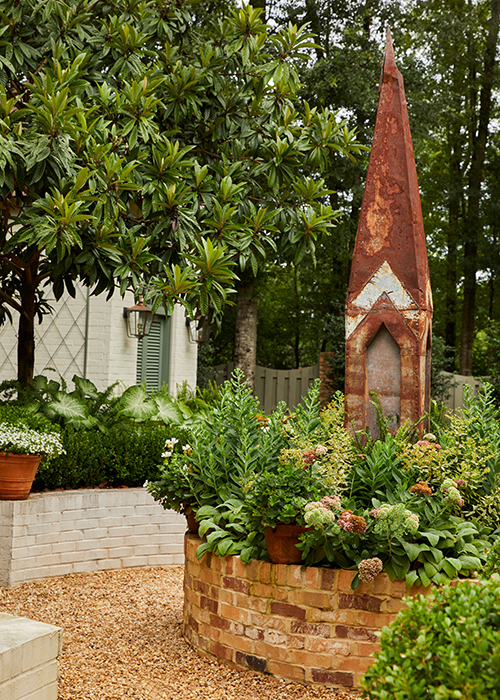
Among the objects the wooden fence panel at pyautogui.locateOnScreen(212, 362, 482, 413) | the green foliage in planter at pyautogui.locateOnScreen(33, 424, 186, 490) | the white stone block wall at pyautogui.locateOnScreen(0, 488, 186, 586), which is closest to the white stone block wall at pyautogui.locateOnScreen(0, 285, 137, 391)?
the green foliage in planter at pyautogui.locateOnScreen(33, 424, 186, 490)

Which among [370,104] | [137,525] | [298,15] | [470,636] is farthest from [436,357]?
[470,636]

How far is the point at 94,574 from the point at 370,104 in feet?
34.3

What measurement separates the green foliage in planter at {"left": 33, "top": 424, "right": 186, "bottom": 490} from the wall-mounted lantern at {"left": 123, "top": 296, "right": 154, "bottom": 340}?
3322 mm

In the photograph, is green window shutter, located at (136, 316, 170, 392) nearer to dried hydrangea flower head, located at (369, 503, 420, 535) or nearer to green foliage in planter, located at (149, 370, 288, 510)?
green foliage in planter, located at (149, 370, 288, 510)

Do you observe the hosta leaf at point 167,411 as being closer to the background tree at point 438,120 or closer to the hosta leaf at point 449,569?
the hosta leaf at point 449,569

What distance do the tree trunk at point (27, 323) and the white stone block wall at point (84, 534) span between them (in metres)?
2.08

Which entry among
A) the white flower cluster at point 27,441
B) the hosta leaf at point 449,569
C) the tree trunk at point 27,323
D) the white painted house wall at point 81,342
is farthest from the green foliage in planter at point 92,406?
the hosta leaf at point 449,569

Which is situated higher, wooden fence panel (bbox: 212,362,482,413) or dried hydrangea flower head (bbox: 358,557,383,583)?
wooden fence panel (bbox: 212,362,482,413)

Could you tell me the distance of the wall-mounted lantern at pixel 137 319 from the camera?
9.45 m

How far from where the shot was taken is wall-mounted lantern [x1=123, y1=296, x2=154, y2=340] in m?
9.45

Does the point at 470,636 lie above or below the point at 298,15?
below

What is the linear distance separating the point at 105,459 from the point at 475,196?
13807 millimetres

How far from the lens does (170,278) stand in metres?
5.20

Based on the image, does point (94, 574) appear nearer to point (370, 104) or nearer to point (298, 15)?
point (370, 104)
